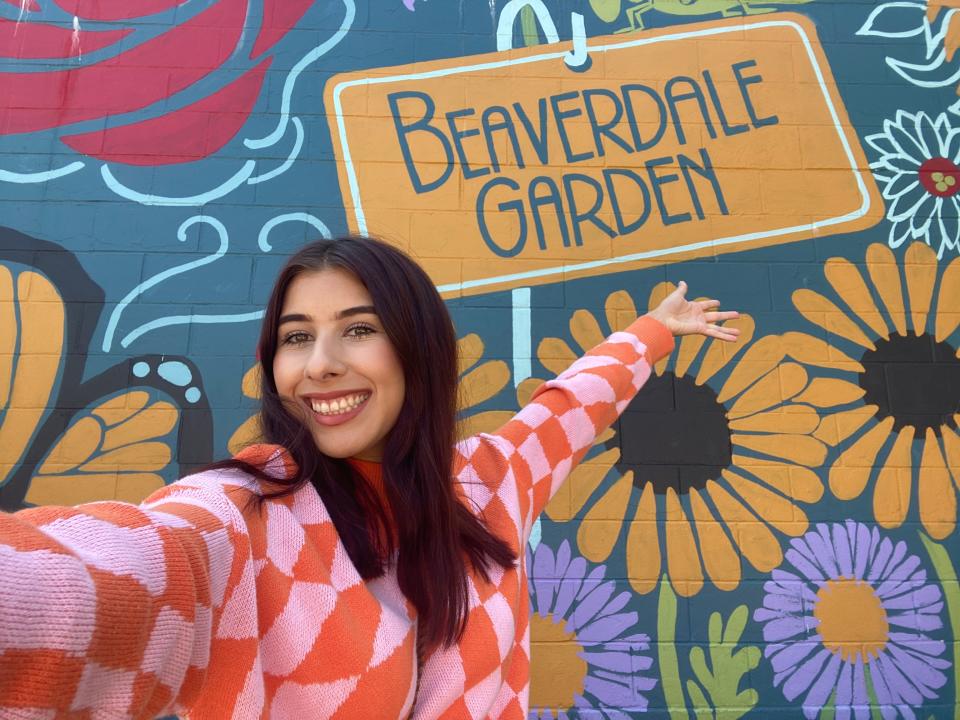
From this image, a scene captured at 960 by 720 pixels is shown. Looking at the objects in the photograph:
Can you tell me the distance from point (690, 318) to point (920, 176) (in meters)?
1.50

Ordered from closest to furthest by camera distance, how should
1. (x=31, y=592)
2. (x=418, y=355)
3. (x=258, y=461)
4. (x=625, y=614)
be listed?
1. (x=31, y=592)
2. (x=258, y=461)
3. (x=418, y=355)
4. (x=625, y=614)

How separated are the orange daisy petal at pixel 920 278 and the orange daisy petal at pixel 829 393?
1.06 ft

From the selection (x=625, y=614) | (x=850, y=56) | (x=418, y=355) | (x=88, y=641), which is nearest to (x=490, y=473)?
(x=418, y=355)

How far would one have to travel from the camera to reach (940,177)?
8.35ft

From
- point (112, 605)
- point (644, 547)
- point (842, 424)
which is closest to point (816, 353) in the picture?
point (842, 424)

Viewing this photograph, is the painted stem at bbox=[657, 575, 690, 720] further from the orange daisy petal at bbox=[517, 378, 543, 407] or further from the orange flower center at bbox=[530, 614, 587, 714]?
the orange daisy petal at bbox=[517, 378, 543, 407]

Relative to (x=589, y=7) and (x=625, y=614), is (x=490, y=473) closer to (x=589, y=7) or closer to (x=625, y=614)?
(x=625, y=614)

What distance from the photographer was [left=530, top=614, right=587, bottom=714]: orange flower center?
206 centimetres

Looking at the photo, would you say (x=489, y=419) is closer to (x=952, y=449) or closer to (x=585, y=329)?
(x=585, y=329)

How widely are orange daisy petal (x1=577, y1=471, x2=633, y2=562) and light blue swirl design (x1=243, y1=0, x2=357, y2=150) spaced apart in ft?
5.73

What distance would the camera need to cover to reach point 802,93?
2604mm

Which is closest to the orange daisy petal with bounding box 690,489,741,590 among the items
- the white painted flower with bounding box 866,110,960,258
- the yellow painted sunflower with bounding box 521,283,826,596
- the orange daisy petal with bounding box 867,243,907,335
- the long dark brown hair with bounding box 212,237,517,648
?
the yellow painted sunflower with bounding box 521,283,826,596

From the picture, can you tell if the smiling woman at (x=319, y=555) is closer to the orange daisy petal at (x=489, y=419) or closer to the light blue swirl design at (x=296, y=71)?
the orange daisy petal at (x=489, y=419)

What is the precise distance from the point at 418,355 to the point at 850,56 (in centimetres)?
254
